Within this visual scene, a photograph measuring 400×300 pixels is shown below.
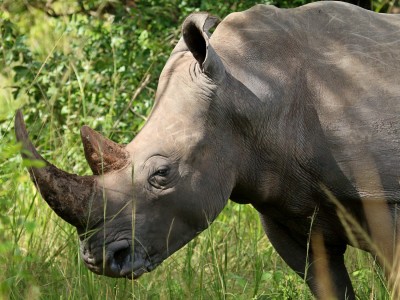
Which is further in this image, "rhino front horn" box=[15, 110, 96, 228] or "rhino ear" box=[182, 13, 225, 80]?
"rhino ear" box=[182, 13, 225, 80]

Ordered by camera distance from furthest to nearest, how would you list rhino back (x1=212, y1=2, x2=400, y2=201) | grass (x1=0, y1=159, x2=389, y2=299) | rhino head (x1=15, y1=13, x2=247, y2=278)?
grass (x1=0, y1=159, x2=389, y2=299) → rhino back (x1=212, y1=2, x2=400, y2=201) → rhino head (x1=15, y1=13, x2=247, y2=278)

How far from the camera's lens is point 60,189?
13.9 feet

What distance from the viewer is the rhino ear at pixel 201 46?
441cm

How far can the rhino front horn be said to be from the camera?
4.18 metres

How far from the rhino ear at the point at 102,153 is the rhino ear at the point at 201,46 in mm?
484

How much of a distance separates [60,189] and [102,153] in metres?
0.28

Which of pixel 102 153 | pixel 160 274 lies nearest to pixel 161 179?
pixel 102 153

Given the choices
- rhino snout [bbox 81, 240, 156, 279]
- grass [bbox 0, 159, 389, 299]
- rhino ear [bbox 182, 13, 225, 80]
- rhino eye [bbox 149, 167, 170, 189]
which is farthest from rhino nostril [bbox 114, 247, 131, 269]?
rhino ear [bbox 182, 13, 225, 80]

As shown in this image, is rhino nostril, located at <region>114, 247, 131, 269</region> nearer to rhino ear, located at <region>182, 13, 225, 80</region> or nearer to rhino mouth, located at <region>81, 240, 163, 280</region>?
rhino mouth, located at <region>81, 240, 163, 280</region>

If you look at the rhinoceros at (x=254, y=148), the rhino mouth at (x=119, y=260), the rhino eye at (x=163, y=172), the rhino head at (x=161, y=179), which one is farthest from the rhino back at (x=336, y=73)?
the rhino mouth at (x=119, y=260)

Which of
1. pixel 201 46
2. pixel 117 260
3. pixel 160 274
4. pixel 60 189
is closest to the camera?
pixel 60 189

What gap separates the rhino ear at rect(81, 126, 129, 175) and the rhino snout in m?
0.33

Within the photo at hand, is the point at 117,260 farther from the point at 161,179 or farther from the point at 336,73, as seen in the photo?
the point at 336,73

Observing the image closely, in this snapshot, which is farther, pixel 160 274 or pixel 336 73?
pixel 160 274
